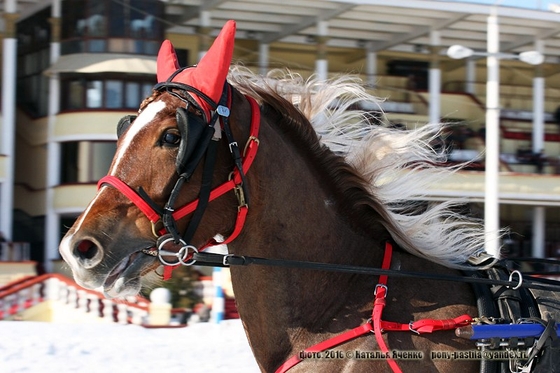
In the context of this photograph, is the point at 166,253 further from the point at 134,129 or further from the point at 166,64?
the point at 166,64

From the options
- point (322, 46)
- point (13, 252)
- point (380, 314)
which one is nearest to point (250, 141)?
point (380, 314)

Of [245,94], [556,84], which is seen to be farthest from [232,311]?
[556,84]

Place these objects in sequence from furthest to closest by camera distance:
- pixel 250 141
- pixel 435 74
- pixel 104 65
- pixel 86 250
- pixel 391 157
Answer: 1. pixel 435 74
2. pixel 104 65
3. pixel 391 157
4. pixel 250 141
5. pixel 86 250

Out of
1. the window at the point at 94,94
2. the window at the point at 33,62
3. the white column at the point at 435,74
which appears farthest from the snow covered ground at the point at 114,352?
the white column at the point at 435,74

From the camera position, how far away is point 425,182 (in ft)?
13.1

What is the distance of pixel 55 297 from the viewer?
17984 millimetres

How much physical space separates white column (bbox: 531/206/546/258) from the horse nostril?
988 inches

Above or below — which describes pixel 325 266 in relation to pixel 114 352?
above

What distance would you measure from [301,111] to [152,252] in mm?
1120

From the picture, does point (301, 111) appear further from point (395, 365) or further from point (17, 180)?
point (17, 180)

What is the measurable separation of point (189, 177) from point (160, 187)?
0.12m

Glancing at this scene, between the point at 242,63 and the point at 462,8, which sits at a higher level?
the point at 462,8

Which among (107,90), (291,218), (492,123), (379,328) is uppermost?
(107,90)

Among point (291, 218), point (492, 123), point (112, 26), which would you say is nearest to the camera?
point (291, 218)
